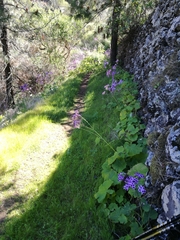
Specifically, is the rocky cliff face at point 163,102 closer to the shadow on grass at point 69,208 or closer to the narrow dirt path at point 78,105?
the shadow on grass at point 69,208

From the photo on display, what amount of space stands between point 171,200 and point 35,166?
2715 mm

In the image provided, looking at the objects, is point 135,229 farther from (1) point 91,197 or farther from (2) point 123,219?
(1) point 91,197

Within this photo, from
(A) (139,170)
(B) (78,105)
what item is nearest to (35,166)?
(A) (139,170)

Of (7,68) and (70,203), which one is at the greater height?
(7,68)

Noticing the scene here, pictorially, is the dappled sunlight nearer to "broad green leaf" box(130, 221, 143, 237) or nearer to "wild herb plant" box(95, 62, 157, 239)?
"wild herb plant" box(95, 62, 157, 239)

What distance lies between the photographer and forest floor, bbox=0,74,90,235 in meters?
3.34

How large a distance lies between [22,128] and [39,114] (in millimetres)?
830

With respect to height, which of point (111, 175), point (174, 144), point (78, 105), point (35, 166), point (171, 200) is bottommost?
point (78, 105)

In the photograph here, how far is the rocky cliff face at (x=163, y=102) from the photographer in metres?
2.18

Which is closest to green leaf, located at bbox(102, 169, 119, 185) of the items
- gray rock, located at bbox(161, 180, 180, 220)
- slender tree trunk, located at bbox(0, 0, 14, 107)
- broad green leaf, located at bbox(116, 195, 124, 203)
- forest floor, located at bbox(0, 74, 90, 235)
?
broad green leaf, located at bbox(116, 195, 124, 203)

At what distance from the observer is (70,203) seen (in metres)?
3.12

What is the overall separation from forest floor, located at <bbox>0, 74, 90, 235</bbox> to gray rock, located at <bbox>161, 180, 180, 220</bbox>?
206 cm

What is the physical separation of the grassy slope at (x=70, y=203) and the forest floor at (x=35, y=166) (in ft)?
0.72

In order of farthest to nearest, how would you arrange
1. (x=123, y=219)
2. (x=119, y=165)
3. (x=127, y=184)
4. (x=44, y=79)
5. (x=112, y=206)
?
1. (x=44, y=79)
2. (x=119, y=165)
3. (x=112, y=206)
4. (x=123, y=219)
5. (x=127, y=184)
